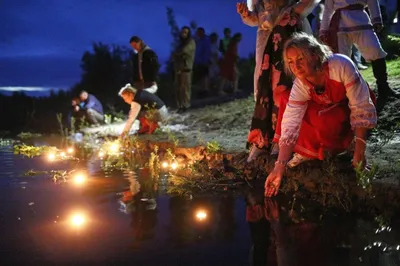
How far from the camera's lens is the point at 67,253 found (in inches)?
108

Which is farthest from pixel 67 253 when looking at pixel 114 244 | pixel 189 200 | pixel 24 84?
pixel 24 84

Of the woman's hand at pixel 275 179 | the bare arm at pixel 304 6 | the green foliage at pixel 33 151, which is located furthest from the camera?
the green foliage at pixel 33 151

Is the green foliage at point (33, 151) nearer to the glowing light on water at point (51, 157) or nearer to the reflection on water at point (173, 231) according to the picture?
the glowing light on water at point (51, 157)

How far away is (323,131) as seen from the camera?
3750 millimetres

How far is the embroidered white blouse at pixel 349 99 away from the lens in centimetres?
342

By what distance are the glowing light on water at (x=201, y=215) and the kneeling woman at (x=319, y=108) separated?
1.81 ft

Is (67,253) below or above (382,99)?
below

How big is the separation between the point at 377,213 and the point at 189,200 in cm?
147

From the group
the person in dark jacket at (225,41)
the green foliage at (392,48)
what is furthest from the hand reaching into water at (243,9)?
the person in dark jacket at (225,41)

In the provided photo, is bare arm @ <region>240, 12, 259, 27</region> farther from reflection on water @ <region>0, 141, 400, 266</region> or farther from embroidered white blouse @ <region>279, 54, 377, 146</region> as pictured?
reflection on water @ <region>0, 141, 400, 266</region>

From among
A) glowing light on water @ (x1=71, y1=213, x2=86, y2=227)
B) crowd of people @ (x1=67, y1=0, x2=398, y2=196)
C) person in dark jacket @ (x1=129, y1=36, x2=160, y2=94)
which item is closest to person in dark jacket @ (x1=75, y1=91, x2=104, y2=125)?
person in dark jacket @ (x1=129, y1=36, x2=160, y2=94)

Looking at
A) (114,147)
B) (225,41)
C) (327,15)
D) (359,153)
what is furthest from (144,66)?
(225,41)

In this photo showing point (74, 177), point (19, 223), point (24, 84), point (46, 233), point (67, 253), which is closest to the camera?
point (67, 253)

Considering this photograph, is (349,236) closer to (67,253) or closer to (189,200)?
(189,200)
